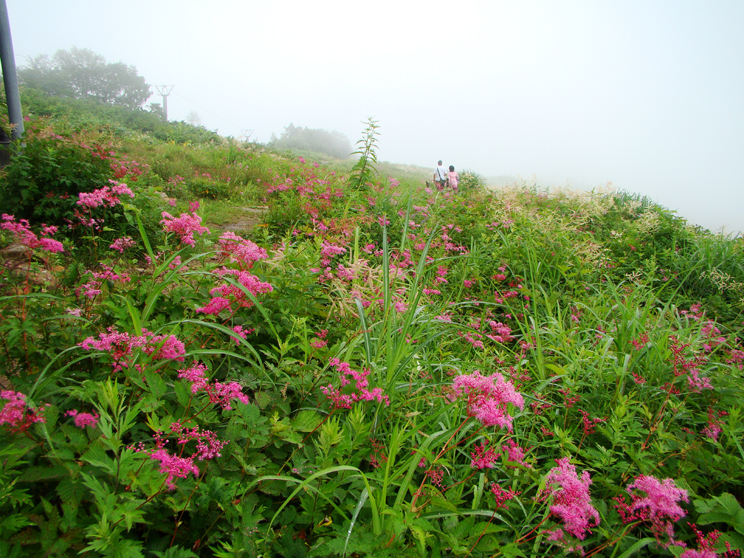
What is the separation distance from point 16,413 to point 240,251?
1197 mm

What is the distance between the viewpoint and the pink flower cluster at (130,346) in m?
1.28

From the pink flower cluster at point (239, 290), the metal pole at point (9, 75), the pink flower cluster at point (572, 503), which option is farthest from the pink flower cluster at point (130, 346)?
the metal pole at point (9, 75)

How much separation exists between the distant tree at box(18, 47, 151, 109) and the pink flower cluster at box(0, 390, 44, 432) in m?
62.0

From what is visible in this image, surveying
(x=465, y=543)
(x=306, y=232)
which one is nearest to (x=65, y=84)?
(x=306, y=232)

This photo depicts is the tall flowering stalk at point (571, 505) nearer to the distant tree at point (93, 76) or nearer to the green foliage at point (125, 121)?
the green foliage at point (125, 121)

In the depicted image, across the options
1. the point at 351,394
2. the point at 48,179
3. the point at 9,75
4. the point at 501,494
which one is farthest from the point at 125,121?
the point at 501,494

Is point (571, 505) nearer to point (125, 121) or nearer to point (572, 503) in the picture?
point (572, 503)

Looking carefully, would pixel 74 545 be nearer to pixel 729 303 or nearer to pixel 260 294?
pixel 260 294

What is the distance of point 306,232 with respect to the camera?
3879 mm

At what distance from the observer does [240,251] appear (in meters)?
2.03

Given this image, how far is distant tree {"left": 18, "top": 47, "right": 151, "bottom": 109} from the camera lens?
47.7 metres

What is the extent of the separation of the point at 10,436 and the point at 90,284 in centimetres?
80

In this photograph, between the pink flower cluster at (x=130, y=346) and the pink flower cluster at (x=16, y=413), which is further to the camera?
the pink flower cluster at (x=130, y=346)

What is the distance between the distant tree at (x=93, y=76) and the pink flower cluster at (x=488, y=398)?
62.6 metres
